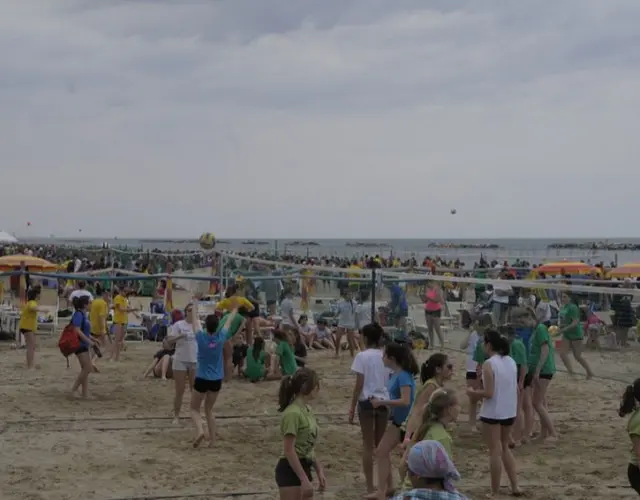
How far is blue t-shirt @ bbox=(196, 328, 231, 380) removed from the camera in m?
7.65

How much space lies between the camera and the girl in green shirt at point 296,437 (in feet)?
14.7

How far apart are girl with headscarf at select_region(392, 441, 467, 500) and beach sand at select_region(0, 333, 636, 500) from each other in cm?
338

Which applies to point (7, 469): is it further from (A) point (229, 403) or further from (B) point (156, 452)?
(A) point (229, 403)

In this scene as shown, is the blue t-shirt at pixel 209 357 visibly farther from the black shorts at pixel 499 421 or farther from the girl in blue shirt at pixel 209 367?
the black shorts at pixel 499 421

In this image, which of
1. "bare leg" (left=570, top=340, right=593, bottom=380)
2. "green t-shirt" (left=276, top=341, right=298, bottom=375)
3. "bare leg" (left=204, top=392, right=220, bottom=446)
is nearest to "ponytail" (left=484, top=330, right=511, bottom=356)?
"bare leg" (left=204, top=392, right=220, bottom=446)

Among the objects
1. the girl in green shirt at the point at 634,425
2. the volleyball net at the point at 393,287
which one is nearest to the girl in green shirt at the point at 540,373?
the volleyball net at the point at 393,287

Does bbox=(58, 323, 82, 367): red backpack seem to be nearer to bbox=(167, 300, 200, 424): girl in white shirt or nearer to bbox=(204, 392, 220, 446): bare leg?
bbox=(167, 300, 200, 424): girl in white shirt

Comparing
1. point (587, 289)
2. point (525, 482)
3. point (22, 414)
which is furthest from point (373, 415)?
point (22, 414)

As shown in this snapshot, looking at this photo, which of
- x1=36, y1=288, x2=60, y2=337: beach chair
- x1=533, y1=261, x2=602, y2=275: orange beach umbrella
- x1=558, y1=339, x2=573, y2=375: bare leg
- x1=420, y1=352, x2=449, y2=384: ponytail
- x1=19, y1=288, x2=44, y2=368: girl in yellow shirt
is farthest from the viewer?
x1=533, y1=261, x2=602, y2=275: orange beach umbrella

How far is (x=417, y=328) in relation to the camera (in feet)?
50.1

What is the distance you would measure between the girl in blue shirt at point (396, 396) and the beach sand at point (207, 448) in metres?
0.67

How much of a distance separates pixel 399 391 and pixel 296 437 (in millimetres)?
1448

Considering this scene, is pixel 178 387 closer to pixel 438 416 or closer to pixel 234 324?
pixel 234 324

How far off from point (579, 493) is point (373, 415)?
1.85 meters
